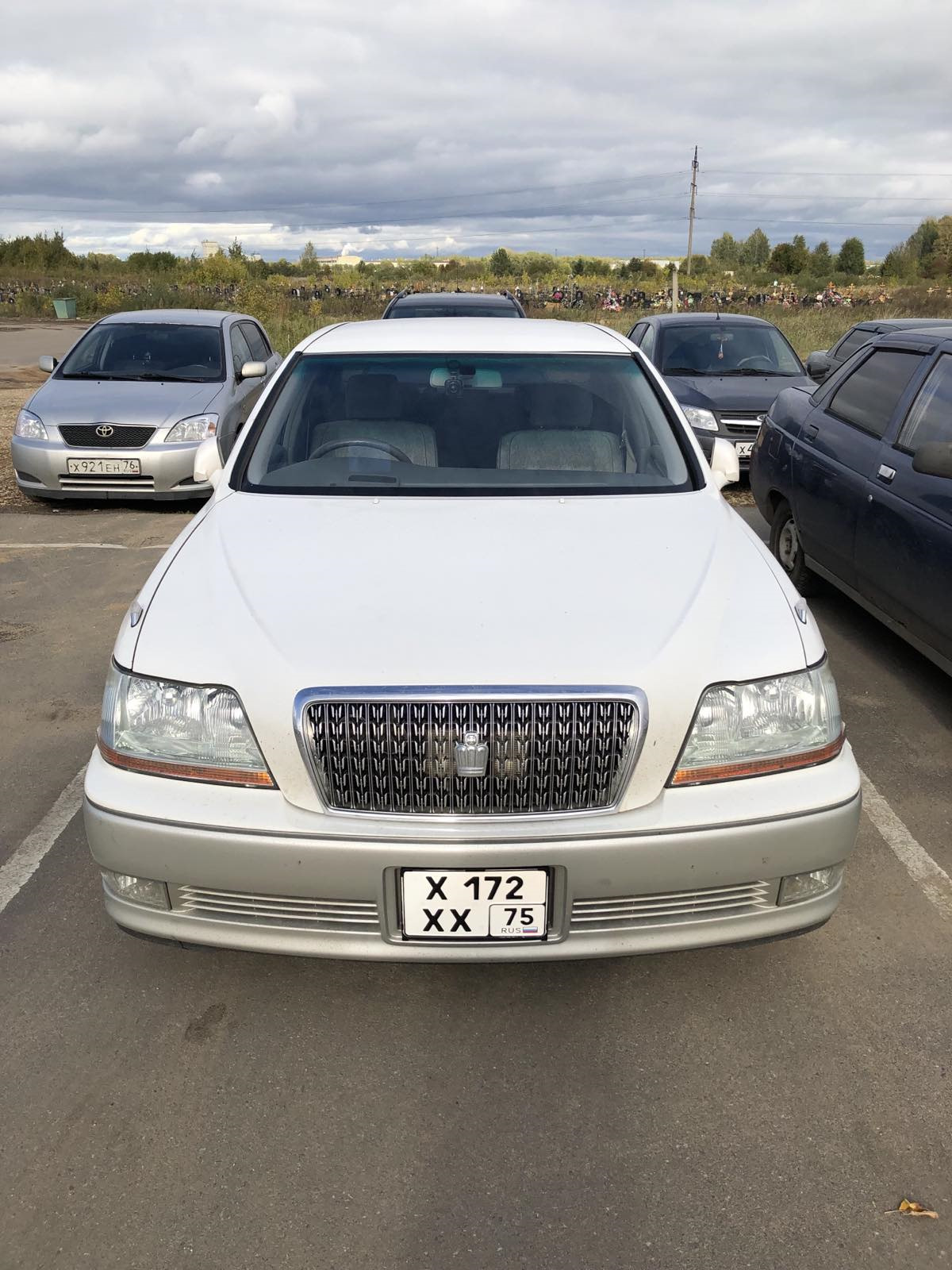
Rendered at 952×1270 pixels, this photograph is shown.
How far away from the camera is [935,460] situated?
13.9 feet

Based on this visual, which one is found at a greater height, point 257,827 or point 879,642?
point 257,827

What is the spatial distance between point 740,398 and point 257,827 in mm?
8617

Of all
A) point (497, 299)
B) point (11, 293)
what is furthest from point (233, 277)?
point (497, 299)

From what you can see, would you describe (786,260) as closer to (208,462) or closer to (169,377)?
(169,377)

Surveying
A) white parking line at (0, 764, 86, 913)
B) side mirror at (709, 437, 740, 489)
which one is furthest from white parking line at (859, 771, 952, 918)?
white parking line at (0, 764, 86, 913)

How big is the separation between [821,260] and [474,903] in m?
71.1

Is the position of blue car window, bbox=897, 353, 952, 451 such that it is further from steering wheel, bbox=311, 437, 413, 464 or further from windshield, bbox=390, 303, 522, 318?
windshield, bbox=390, 303, 522, 318

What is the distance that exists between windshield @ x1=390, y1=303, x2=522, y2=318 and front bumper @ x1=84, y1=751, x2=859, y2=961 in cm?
875

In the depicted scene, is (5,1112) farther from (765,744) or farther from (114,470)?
(114,470)

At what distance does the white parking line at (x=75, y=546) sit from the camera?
7715mm

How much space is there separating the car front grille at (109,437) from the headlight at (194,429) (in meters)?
0.19

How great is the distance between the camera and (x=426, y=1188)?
2.18 metres

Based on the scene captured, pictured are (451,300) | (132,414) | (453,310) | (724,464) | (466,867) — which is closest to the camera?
(466,867)

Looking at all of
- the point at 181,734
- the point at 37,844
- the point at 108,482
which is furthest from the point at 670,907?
the point at 108,482
